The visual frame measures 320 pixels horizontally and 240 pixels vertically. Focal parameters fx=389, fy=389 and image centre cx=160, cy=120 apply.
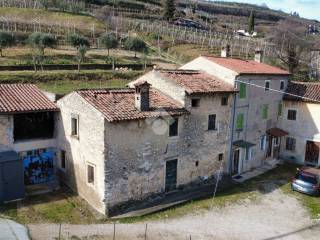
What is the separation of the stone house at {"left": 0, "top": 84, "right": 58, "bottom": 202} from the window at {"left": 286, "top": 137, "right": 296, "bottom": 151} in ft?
62.7

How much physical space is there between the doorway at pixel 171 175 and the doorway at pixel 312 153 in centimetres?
1351

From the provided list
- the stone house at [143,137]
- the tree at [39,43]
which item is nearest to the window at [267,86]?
the stone house at [143,137]

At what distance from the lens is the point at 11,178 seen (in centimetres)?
2062

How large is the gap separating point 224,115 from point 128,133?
8.32m

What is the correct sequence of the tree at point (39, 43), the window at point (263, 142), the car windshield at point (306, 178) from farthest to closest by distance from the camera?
the tree at point (39, 43) < the window at point (263, 142) < the car windshield at point (306, 178)

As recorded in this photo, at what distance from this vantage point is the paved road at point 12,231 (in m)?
16.5

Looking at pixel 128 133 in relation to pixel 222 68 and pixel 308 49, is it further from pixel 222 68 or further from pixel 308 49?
pixel 308 49

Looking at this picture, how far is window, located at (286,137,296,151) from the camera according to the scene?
32.0m

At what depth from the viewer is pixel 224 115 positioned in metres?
26.2

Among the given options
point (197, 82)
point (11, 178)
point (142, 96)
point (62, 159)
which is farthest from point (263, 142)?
point (11, 178)

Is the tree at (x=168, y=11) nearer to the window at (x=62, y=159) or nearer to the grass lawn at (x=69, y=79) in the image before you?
the grass lawn at (x=69, y=79)

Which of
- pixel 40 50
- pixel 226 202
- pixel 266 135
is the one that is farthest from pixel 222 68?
pixel 40 50

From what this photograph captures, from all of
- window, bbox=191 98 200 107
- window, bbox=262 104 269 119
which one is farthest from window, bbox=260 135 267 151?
window, bbox=191 98 200 107

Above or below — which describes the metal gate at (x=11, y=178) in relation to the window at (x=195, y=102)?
below
